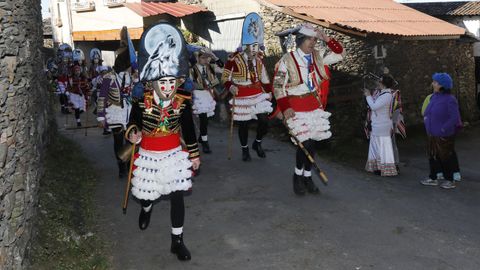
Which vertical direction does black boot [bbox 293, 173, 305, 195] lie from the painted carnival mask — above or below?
below

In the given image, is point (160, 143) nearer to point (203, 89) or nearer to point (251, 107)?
point (251, 107)

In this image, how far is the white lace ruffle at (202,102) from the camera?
9.38m

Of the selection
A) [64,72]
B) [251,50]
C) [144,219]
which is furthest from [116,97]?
[64,72]

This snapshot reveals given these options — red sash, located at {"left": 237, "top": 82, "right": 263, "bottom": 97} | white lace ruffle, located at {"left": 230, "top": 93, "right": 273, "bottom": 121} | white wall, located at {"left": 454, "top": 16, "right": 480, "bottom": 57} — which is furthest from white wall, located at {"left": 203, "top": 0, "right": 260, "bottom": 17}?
white wall, located at {"left": 454, "top": 16, "right": 480, "bottom": 57}

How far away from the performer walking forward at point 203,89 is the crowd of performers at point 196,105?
0.7 inches

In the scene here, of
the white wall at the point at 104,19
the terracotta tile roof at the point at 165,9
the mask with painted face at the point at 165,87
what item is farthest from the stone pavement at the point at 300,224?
the white wall at the point at 104,19

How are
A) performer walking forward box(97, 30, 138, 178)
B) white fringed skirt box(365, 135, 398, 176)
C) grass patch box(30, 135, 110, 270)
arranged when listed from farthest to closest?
white fringed skirt box(365, 135, 398, 176), performer walking forward box(97, 30, 138, 178), grass patch box(30, 135, 110, 270)

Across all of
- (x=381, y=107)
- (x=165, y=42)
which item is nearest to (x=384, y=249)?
(x=165, y=42)

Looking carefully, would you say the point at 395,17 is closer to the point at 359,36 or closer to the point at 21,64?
the point at 359,36

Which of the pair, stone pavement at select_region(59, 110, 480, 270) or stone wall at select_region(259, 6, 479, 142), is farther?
stone wall at select_region(259, 6, 479, 142)

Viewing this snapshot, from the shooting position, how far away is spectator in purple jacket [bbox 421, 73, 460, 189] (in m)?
7.12

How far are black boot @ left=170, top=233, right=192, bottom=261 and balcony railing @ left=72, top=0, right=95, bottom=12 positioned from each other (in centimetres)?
2029

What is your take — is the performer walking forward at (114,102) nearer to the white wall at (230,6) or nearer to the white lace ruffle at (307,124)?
the white lace ruffle at (307,124)

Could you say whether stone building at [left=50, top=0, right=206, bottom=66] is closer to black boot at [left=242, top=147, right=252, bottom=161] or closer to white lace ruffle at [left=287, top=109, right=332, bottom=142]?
black boot at [left=242, top=147, right=252, bottom=161]
